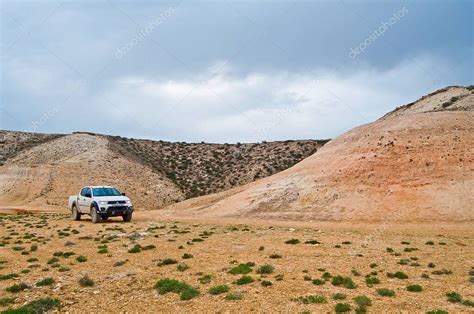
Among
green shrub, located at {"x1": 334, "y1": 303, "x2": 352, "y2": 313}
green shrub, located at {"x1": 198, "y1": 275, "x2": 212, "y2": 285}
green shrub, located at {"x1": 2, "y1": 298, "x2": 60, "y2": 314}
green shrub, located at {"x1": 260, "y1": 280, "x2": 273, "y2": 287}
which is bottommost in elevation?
green shrub, located at {"x1": 334, "y1": 303, "x2": 352, "y2": 313}

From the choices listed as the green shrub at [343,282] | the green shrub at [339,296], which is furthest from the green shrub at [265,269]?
the green shrub at [339,296]

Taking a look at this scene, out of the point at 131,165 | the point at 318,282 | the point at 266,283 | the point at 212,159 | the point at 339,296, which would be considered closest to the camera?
the point at 339,296

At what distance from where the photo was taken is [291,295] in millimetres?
10555

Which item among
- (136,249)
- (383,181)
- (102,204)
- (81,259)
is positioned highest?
(383,181)

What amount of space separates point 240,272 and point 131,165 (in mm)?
64106

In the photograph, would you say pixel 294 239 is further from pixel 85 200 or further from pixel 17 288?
pixel 85 200

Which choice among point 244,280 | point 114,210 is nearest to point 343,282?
point 244,280

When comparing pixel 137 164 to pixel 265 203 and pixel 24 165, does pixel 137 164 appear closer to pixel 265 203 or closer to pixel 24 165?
pixel 24 165

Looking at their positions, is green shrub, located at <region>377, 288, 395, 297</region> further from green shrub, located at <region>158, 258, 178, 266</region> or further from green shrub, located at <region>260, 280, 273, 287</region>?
green shrub, located at <region>158, 258, 178, 266</region>

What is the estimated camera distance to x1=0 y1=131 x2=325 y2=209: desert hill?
211 feet

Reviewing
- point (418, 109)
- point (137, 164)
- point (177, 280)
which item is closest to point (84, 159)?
point (137, 164)

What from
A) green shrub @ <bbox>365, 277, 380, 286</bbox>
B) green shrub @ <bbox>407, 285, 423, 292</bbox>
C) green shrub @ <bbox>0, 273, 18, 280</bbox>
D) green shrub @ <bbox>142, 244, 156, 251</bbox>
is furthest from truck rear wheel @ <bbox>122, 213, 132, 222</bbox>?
green shrub @ <bbox>407, 285, 423, 292</bbox>

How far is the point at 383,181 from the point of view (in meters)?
36.6

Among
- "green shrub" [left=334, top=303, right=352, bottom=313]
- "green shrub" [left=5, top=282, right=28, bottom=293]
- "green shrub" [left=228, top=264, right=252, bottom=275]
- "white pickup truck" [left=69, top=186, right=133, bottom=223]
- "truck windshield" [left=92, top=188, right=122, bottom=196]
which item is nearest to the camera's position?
"green shrub" [left=334, top=303, right=352, bottom=313]
